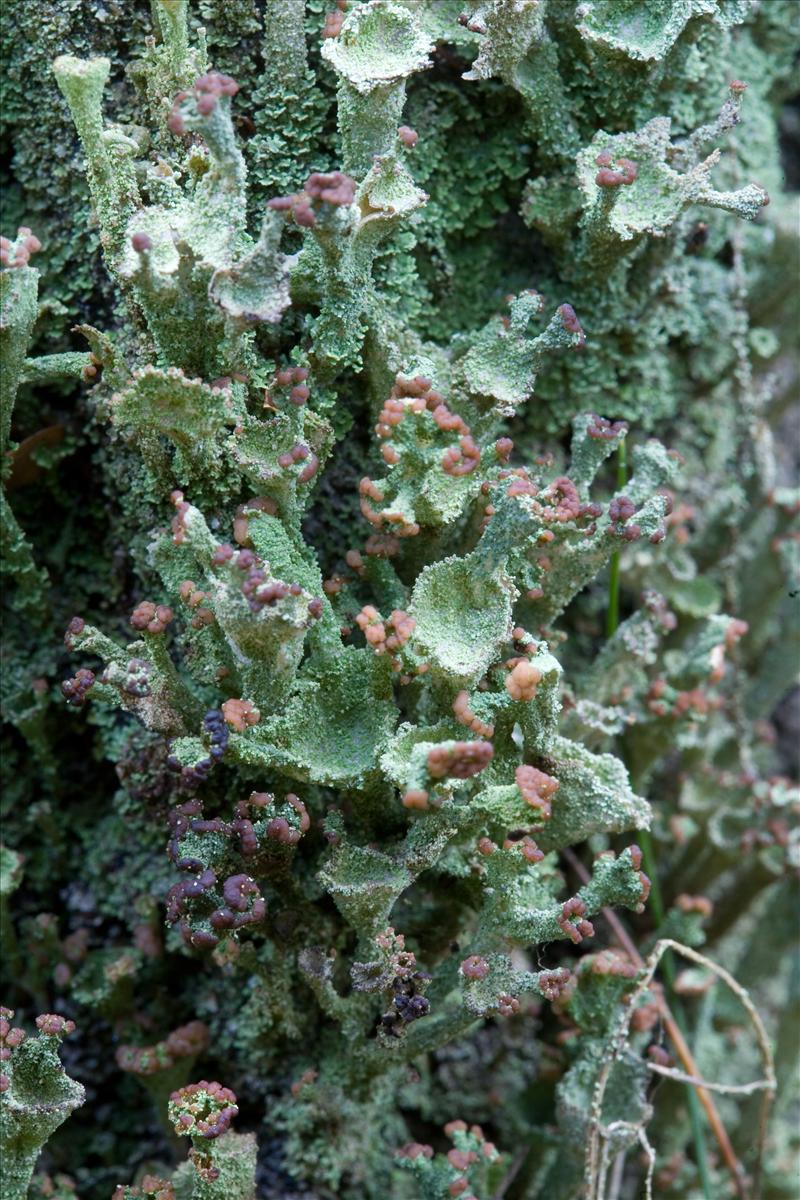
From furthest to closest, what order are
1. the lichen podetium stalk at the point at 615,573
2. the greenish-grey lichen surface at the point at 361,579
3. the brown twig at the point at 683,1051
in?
the brown twig at the point at 683,1051, the lichen podetium stalk at the point at 615,573, the greenish-grey lichen surface at the point at 361,579

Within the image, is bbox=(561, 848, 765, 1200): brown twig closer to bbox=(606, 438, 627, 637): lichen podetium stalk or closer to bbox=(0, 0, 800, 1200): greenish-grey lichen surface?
bbox=(0, 0, 800, 1200): greenish-grey lichen surface

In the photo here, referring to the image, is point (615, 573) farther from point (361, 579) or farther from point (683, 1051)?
point (683, 1051)

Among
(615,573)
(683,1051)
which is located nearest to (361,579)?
(615,573)

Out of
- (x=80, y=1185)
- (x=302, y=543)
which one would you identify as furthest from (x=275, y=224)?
(x=80, y=1185)

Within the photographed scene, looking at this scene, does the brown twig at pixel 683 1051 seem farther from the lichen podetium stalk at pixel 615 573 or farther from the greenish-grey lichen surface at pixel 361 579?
the lichen podetium stalk at pixel 615 573

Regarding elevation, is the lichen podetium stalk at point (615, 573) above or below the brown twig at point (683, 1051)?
above

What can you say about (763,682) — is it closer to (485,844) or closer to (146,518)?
(485,844)

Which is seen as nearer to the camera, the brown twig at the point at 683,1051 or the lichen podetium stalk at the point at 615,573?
the lichen podetium stalk at the point at 615,573

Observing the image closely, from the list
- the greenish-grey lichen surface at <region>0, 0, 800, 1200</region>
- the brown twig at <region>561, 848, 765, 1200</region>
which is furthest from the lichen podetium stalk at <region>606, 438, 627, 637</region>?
the brown twig at <region>561, 848, 765, 1200</region>

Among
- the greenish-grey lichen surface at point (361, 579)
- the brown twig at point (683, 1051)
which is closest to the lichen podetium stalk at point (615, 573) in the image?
the greenish-grey lichen surface at point (361, 579)
